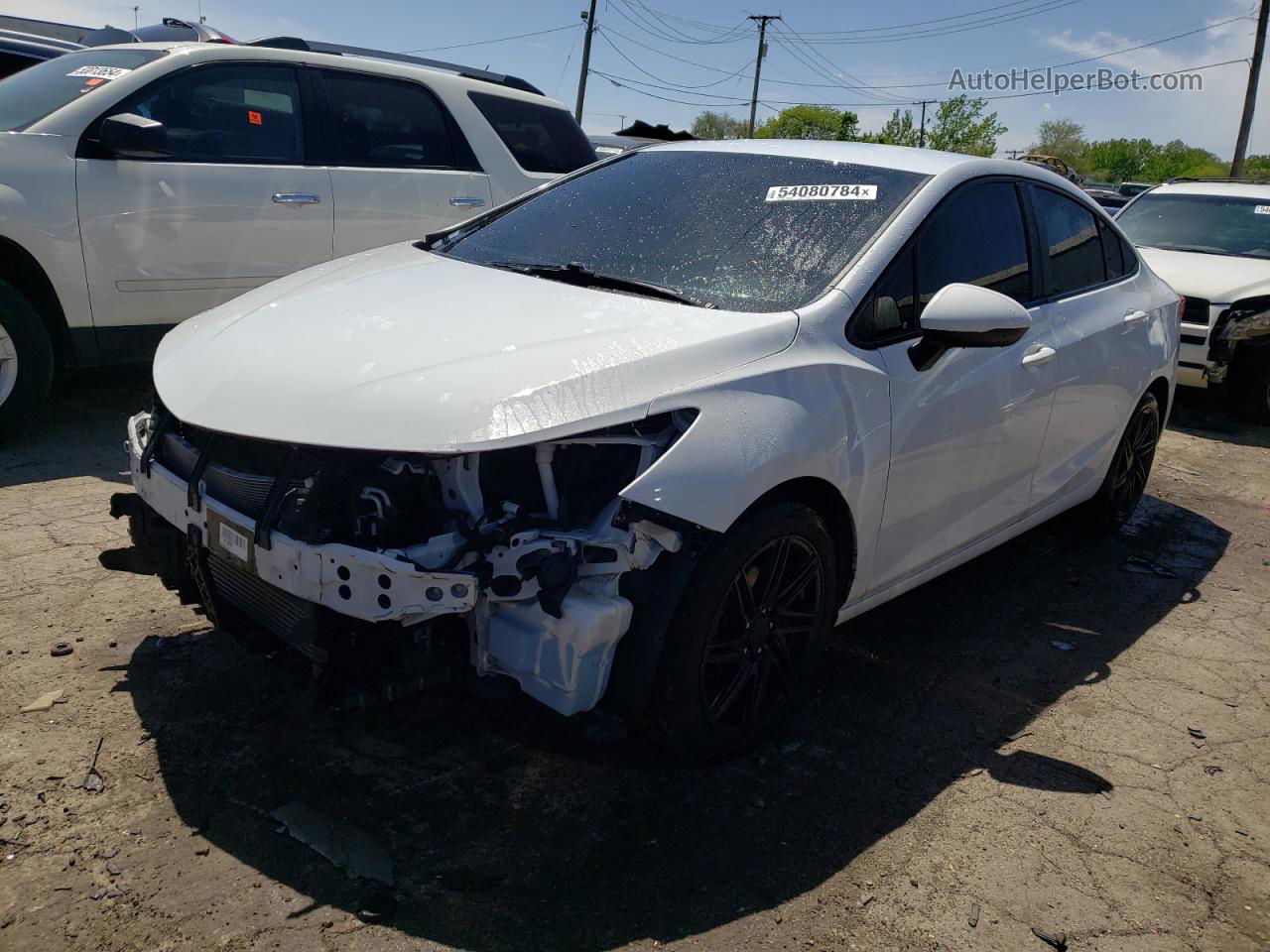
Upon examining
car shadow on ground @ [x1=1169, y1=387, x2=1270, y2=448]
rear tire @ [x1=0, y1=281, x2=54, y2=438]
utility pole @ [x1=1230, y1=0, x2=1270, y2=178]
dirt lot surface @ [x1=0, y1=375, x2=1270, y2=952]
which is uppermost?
utility pole @ [x1=1230, y1=0, x2=1270, y2=178]

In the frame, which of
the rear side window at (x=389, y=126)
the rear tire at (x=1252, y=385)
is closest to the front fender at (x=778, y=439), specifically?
the rear side window at (x=389, y=126)

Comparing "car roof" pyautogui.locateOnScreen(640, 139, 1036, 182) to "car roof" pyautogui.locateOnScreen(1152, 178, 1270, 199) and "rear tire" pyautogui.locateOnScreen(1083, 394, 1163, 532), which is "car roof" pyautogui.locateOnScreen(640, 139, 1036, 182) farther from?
"car roof" pyautogui.locateOnScreen(1152, 178, 1270, 199)

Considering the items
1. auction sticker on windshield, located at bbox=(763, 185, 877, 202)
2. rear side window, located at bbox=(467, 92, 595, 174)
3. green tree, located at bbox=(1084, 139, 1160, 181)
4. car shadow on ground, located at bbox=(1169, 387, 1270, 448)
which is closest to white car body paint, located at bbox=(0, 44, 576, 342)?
rear side window, located at bbox=(467, 92, 595, 174)

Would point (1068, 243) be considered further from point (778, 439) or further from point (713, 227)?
point (778, 439)

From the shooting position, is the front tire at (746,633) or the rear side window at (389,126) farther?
the rear side window at (389,126)

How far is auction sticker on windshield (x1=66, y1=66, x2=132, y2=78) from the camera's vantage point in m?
5.43

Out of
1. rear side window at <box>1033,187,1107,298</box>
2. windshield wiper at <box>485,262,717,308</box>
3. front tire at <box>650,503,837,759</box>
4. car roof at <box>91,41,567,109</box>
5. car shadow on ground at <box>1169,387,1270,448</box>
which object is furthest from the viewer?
car shadow on ground at <box>1169,387,1270,448</box>

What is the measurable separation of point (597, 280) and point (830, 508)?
995 mm

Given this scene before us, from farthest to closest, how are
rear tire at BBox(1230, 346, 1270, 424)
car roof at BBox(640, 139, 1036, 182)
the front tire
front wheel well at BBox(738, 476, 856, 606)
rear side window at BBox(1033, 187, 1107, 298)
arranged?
rear tire at BBox(1230, 346, 1270, 424), rear side window at BBox(1033, 187, 1107, 298), car roof at BBox(640, 139, 1036, 182), front wheel well at BBox(738, 476, 856, 606), the front tire

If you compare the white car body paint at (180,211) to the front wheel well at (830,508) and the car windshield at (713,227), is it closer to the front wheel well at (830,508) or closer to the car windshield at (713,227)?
the car windshield at (713,227)

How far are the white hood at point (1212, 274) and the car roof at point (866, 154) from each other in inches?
191

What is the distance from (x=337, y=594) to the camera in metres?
2.46

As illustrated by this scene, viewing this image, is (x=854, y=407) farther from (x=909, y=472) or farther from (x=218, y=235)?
(x=218, y=235)

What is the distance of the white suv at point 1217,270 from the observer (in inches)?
326
